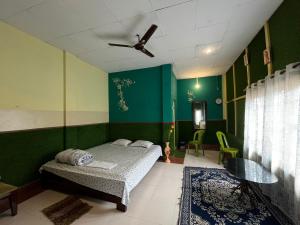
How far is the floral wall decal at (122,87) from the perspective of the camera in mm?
4864

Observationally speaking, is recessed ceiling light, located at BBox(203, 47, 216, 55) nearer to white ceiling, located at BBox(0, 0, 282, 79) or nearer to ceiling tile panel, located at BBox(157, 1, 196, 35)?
white ceiling, located at BBox(0, 0, 282, 79)

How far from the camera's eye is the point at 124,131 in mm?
4867

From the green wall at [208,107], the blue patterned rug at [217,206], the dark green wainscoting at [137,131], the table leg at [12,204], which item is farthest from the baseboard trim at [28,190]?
the green wall at [208,107]

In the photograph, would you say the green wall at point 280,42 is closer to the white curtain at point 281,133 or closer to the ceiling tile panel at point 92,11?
the white curtain at point 281,133

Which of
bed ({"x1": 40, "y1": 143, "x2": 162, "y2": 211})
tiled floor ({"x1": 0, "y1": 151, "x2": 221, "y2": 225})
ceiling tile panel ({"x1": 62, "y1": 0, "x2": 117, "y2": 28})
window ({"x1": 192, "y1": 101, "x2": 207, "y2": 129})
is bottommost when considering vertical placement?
tiled floor ({"x1": 0, "y1": 151, "x2": 221, "y2": 225})

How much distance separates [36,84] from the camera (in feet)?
9.28

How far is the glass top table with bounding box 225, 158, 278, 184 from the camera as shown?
1.91m

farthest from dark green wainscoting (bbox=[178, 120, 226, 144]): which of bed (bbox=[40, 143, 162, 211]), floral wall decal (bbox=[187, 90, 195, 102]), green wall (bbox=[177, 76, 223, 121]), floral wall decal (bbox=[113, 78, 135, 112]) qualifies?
bed (bbox=[40, 143, 162, 211])

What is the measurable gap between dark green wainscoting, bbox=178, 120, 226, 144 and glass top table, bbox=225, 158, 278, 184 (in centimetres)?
327

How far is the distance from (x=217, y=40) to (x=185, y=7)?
1.34 m

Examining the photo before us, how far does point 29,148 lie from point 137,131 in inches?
108

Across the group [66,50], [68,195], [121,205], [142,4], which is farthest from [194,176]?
[66,50]

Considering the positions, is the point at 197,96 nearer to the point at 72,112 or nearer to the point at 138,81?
the point at 138,81

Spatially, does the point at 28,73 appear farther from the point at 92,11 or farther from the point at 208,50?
the point at 208,50
